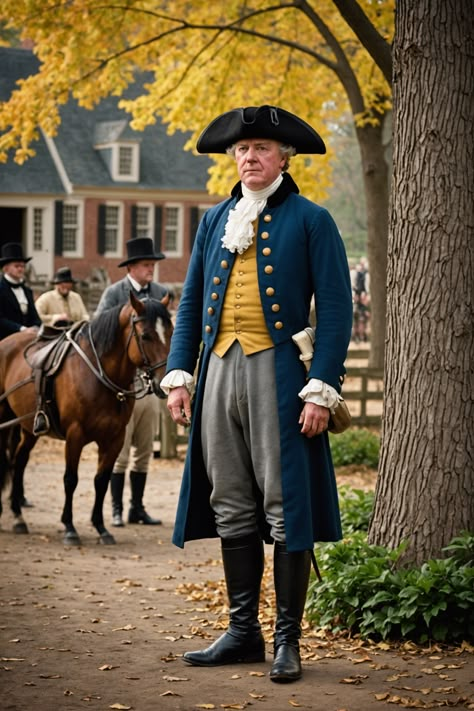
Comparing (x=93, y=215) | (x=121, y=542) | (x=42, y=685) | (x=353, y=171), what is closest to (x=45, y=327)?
(x=121, y=542)

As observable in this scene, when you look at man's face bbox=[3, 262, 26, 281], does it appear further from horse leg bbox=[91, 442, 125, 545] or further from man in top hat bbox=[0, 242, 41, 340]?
horse leg bbox=[91, 442, 125, 545]

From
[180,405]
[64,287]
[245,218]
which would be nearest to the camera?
[245,218]

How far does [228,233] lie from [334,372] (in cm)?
80

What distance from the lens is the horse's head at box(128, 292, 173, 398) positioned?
8984 mm

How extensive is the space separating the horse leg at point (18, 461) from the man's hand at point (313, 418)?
556 cm

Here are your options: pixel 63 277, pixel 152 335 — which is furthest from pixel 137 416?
pixel 63 277

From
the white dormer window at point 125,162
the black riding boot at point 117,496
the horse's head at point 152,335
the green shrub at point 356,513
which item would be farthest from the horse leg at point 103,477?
the white dormer window at point 125,162

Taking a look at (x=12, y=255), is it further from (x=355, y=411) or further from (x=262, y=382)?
(x=355, y=411)

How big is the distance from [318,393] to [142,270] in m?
5.30

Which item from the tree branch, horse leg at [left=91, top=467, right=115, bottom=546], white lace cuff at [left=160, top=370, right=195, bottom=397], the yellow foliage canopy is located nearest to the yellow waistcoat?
white lace cuff at [left=160, top=370, right=195, bottom=397]

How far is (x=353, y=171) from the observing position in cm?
6806

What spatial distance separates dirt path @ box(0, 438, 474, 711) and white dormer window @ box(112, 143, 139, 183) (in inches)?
1346

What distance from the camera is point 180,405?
5.23 meters

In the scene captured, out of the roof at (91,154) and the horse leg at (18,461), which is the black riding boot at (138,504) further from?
the roof at (91,154)
